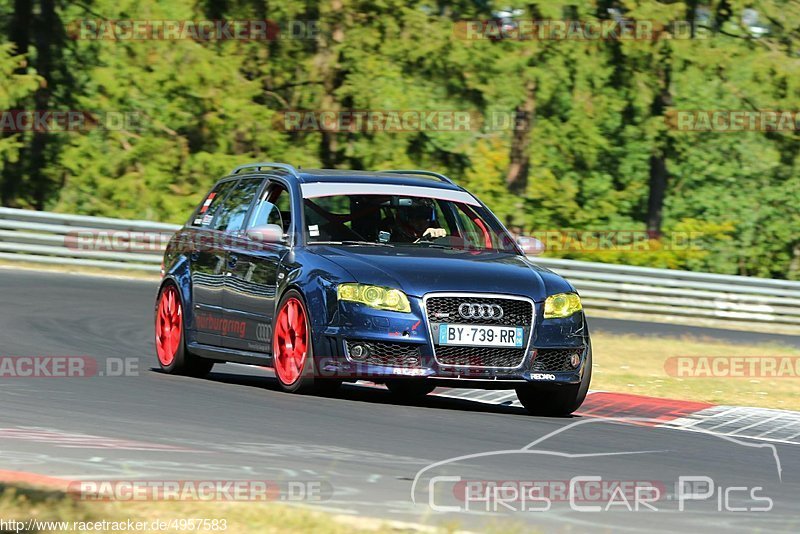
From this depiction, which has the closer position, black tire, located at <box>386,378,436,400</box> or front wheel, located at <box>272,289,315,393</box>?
front wheel, located at <box>272,289,315,393</box>

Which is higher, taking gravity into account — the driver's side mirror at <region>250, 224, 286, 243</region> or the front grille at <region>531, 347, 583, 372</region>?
the driver's side mirror at <region>250, 224, 286, 243</region>

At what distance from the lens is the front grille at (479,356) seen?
9.86 m

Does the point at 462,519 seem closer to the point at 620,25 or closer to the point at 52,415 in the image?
the point at 52,415

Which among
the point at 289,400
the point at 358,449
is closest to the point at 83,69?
the point at 289,400

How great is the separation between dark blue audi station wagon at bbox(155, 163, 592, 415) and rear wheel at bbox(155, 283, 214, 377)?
0.05ft

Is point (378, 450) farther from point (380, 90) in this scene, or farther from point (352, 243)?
point (380, 90)

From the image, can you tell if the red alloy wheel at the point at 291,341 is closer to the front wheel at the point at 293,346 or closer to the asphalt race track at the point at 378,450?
the front wheel at the point at 293,346

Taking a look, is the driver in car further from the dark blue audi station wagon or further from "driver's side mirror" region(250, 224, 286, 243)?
"driver's side mirror" region(250, 224, 286, 243)

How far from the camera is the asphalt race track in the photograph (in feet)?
21.6

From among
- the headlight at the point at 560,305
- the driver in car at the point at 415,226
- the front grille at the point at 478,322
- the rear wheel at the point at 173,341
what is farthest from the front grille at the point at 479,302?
the rear wheel at the point at 173,341

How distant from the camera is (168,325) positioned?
12.5 m

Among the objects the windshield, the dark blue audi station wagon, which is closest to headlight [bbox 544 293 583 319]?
the dark blue audi station wagon

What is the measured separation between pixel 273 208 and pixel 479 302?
232cm

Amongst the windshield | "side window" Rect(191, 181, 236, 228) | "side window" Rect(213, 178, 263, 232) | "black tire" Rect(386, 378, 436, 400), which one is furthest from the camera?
"side window" Rect(191, 181, 236, 228)
